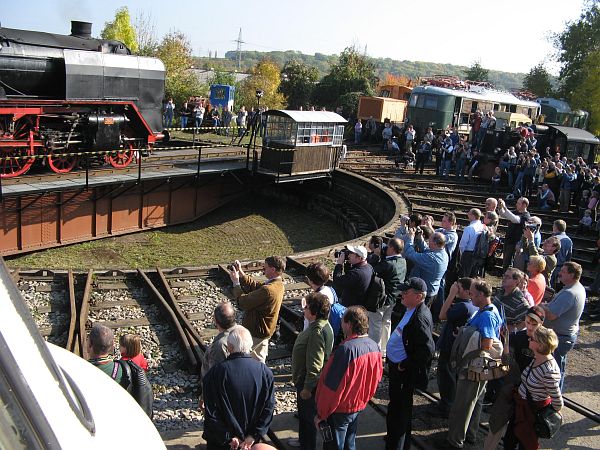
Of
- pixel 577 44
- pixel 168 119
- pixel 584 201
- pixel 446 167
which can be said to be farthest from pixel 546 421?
pixel 577 44

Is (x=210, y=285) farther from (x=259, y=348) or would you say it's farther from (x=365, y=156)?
(x=365, y=156)

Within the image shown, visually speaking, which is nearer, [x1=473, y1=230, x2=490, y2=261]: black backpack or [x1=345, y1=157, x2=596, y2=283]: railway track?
[x1=473, y1=230, x2=490, y2=261]: black backpack

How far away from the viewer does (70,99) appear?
14586 millimetres

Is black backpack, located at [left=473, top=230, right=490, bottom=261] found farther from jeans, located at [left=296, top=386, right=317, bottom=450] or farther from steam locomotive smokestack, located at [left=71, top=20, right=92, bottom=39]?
steam locomotive smokestack, located at [left=71, top=20, right=92, bottom=39]

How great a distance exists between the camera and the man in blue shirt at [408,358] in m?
4.90

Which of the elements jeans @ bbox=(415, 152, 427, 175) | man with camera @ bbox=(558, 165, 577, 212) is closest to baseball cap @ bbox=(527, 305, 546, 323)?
man with camera @ bbox=(558, 165, 577, 212)

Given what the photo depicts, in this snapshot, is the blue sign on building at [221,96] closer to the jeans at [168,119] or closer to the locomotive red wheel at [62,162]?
the jeans at [168,119]

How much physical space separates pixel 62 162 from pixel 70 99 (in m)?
1.64

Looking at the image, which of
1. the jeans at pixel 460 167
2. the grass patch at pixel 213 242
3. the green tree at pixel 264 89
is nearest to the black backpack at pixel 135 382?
the grass patch at pixel 213 242

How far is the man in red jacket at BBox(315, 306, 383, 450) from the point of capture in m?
4.21

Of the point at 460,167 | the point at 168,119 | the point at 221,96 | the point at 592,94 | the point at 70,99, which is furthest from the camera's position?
the point at 592,94

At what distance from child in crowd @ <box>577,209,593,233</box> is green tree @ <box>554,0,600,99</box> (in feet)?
124

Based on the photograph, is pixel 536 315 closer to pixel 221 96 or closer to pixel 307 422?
pixel 307 422

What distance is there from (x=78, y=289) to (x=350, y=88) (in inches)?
1393
